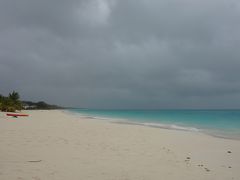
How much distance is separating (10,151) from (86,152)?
2.51m

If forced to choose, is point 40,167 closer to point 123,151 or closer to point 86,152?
point 86,152

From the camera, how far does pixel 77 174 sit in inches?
228

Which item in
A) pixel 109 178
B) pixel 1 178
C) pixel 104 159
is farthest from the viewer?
pixel 104 159

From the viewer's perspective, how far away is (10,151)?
771 centimetres

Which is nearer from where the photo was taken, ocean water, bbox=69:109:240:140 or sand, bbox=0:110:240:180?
sand, bbox=0:110:240:180

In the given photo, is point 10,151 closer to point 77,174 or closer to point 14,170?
point 14,170

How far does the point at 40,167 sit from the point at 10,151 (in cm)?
219

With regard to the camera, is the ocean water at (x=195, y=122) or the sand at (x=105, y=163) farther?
the ocean water at (x=195, y=122)

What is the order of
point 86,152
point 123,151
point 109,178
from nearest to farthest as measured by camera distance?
point 109,178
point 86,152
point 123,151

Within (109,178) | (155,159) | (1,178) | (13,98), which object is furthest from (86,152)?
(13,98)

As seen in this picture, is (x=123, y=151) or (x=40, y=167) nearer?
(x=40, y=167)

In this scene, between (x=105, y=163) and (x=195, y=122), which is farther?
(x=195, y=122)

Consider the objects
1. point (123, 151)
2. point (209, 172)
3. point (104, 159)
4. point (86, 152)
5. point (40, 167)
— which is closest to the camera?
point (40, 167)

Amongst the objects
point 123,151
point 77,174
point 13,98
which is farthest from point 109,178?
point 13,98
